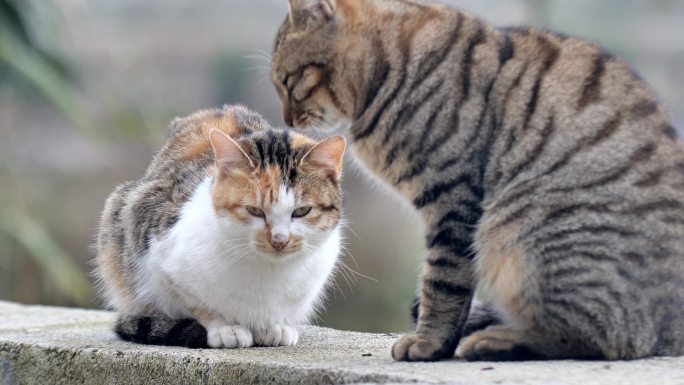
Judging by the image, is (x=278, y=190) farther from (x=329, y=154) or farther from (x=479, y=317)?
(x=479, y=317)

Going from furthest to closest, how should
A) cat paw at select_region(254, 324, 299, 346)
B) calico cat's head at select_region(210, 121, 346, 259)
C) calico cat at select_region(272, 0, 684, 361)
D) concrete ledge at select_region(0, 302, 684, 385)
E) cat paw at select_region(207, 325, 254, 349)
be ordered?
cat paw at select_region(254, 324, 299, 346) < cat paw at select_region(207, 325, 254, 349) < calico cat's head at select_region(210, 121, 346, 259) < calico cat at select_region(272, 0, 684, 361) < concrete ledge at select_region(0, 302, 684, 385)

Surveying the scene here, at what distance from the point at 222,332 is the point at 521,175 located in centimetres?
92

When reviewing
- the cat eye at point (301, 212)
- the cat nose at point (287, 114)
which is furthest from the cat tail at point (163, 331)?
the cat nose at point (287, 114)

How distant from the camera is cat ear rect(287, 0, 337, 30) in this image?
298cm

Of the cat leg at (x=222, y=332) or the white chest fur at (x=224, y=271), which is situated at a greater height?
the white chest fur at (x=224, y=271)

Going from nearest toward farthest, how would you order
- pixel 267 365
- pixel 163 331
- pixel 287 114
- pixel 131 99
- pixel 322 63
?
pixel 267 365
pixel 163 331
pixel 322 63
pixel 287 114
pixel 131 99

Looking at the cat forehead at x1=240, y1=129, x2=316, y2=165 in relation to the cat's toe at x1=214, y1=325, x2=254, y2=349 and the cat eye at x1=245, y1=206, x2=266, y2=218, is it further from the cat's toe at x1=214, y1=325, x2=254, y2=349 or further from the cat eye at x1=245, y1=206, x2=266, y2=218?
the cat's toe at x1=214, y1=325, x2=254, y2=349

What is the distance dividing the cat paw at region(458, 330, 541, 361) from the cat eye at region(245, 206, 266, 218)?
0.64 metres

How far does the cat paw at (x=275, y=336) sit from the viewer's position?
285 centimetres

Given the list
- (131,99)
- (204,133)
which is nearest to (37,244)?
(131,99)

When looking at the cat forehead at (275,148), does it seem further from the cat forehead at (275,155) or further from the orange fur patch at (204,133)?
the orange fur patch at (204,133)

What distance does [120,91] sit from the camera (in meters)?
7.36

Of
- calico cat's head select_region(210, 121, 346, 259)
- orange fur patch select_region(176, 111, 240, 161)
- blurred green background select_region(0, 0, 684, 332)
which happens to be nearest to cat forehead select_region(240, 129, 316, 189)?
calico cat's head select_region(210, 121, 346, 259)

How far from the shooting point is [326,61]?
2951 millimetres
